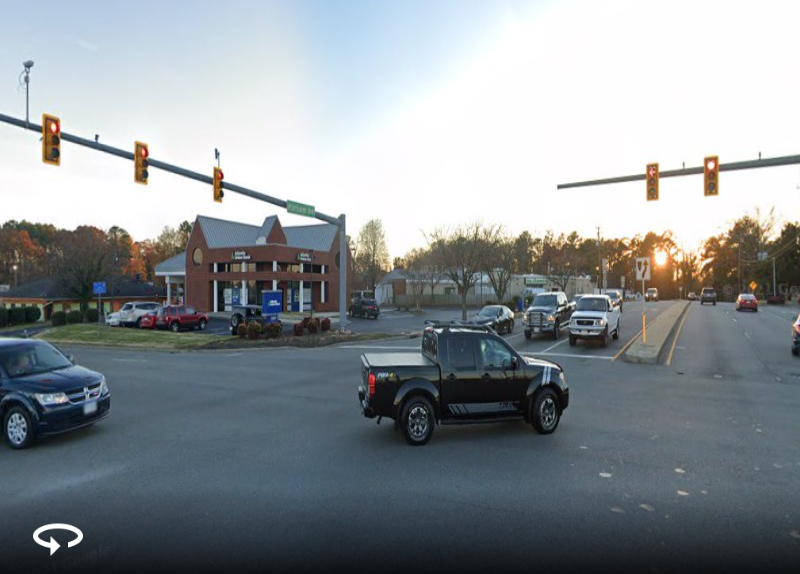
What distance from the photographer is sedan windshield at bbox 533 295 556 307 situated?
24.7 meters

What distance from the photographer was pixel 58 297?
51.0 meters

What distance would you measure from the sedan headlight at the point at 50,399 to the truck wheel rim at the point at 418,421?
555 centimetres

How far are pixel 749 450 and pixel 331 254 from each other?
48.9m

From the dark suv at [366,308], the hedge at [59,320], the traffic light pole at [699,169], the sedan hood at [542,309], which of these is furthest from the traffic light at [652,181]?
the hedge at [59,320]

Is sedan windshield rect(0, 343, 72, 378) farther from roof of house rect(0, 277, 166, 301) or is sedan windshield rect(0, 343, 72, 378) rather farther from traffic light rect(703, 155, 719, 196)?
roof of house rect(0, 277, 166, 301)

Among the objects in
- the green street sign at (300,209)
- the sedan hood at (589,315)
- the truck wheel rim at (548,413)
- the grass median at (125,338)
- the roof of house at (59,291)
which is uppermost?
the green street sign at (300,209)

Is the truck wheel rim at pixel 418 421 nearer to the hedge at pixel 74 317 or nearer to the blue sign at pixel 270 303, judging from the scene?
the blue sign at pixel 270 303

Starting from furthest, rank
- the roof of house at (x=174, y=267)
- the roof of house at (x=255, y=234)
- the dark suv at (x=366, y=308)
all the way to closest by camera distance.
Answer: the roof of house at (x=174, y=267)
the roof of house at (x=255, y=234)
the dark suv at (x=366, y=308)

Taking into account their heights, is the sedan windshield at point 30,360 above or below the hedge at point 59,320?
above

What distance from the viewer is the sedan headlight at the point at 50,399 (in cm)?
748

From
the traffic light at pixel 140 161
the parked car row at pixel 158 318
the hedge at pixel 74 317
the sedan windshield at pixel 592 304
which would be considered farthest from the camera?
the hedge at pixel 74 317

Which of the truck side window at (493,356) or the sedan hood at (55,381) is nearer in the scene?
the sedan hood at (55,381)

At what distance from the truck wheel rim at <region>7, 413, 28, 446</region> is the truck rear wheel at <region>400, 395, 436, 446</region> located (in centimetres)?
591

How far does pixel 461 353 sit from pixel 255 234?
49640mm
